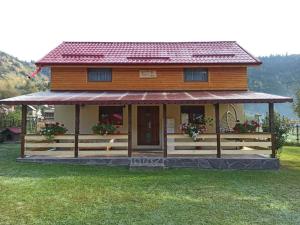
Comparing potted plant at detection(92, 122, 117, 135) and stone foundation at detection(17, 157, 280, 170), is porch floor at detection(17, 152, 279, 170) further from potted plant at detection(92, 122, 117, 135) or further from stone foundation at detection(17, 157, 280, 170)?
potted plant at detection(92, 122, 117, 135)

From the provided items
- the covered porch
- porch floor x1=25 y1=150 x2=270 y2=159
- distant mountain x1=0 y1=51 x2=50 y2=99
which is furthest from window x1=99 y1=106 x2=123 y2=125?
distant mountain x1=0 y1=51 x2=50 y2=99

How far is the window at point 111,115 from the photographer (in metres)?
15.3

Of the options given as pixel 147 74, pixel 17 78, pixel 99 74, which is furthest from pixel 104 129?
pixel 17 78

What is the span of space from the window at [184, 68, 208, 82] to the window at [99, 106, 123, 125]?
147 inches

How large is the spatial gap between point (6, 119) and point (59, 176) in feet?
48.5

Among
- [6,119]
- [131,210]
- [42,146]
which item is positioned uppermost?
[6,119]

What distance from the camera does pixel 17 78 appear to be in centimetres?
6944

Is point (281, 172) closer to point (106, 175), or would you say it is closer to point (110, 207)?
point (106, 175)

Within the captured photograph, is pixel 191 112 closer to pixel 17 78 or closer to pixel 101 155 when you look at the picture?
pixel 101 155

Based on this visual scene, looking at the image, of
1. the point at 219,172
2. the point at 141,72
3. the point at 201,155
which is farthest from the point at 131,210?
the point at 141,72

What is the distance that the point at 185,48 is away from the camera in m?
18.2

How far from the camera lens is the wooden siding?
1580 centimetres

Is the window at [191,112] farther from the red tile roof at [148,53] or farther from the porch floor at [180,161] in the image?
the porch floor at [180,161]

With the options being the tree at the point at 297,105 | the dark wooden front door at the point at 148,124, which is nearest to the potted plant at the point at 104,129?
the dark wooden front door at the point at 148,124
